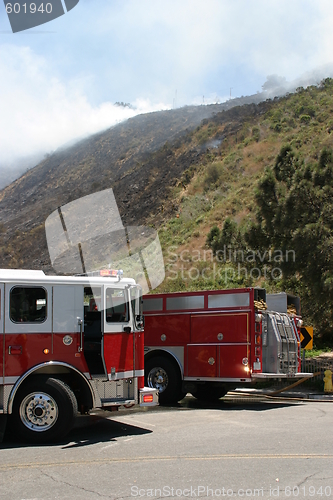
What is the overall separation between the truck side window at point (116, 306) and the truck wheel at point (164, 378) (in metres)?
4.75

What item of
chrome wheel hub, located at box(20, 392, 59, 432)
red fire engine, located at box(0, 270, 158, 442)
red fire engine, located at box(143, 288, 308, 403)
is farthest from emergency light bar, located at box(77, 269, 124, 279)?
red fire engine, located at box(143, 288, 308, 403)

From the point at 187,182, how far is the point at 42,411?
53999 mm

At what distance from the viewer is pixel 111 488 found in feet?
18.5

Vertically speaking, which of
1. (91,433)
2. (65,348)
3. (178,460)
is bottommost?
(91,433)

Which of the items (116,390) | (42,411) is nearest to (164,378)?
(116,390)

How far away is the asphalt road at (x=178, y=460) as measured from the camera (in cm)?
554

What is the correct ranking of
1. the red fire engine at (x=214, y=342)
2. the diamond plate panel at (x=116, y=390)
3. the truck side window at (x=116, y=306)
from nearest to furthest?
the diamond plate panel at (x=116, y=390)
the truck side window at (x=116, y=306)
the red fire engine at (x=214, y=342)

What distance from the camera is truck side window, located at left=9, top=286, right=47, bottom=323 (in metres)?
8.15

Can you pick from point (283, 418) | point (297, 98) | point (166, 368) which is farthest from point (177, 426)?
point (297, 98)

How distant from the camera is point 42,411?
26.6ft

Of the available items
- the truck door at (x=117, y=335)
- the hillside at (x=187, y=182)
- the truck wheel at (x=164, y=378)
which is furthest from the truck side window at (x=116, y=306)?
the hillside at (x=187, y=182)

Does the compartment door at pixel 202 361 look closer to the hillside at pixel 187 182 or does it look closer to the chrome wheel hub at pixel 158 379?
the chrome wheel hub at pixel 158 379

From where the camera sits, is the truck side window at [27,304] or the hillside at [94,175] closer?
the truck side window at [27,304]

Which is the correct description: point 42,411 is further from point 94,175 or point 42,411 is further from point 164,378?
point 94,175
